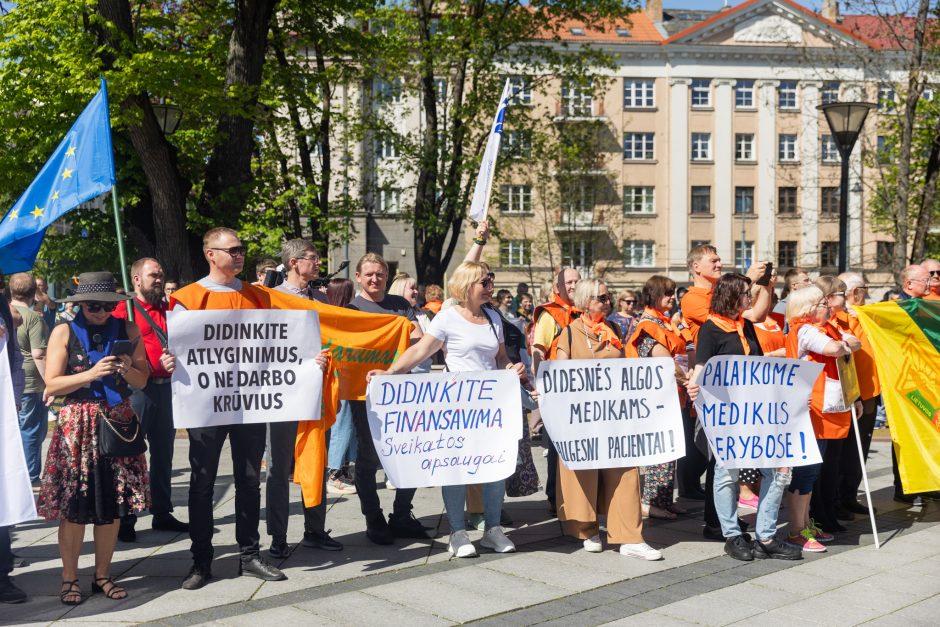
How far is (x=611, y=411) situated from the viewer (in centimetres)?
680

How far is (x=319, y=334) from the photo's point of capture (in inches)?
247

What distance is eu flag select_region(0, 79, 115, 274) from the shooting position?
620 centimetres

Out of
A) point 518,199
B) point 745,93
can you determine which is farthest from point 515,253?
point 745,93

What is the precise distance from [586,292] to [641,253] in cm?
5013

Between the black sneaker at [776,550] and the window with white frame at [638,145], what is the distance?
50.7 meters

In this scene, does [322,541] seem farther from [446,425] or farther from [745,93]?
[745,93]

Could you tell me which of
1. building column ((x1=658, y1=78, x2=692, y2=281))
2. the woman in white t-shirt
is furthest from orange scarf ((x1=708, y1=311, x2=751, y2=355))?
building column ((x1=658, y1=78, x2=692, y2=281))

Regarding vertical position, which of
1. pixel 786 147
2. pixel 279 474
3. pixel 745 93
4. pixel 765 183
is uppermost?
pixel 745 93

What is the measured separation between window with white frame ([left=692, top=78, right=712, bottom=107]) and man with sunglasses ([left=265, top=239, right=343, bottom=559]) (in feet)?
173

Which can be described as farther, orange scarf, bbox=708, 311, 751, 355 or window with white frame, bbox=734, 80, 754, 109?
window with white frame, bbox=734, 80, 754, 109

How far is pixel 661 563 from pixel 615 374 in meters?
1.28

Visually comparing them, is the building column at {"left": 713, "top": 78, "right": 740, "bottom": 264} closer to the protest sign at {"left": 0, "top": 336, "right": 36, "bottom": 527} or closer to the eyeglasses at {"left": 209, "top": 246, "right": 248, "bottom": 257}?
the eyeglasses at {"left": 209, "top": 246, "right": 248, "bottom": 257}

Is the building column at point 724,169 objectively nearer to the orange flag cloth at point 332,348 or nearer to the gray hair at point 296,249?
the orange flag cloth at point 332,348

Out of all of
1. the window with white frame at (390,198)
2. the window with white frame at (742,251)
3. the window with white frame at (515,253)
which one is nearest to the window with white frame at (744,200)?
the window with white frame at (742,251)
